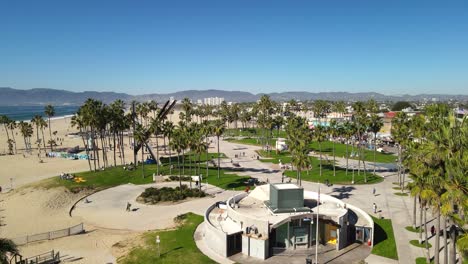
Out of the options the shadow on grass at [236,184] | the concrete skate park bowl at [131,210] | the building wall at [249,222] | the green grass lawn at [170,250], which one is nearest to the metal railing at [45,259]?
the green grass lawn at [170,250]

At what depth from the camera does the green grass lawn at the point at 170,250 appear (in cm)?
3155

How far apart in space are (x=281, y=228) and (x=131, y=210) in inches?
965

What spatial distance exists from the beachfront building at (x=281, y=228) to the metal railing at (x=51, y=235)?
15171 mm

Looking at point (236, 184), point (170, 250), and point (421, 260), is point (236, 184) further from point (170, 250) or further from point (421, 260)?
point (421, 260)

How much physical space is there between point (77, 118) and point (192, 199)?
3987cm

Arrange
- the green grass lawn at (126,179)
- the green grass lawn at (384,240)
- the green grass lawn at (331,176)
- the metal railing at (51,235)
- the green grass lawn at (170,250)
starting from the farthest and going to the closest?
the green grass lawn at (331,176)
the green grass lawn at (126,179)
the metal railing at (51,235)
the green grass lawn at (384,240)
the green grass lawn at (170,250)

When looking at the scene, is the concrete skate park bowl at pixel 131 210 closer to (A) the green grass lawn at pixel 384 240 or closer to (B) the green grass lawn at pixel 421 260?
(A) the green grass lawn at pixel 384 240

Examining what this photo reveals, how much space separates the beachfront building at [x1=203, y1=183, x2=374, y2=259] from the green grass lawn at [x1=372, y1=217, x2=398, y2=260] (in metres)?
1.17

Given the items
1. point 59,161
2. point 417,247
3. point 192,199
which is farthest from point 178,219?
point 59,161

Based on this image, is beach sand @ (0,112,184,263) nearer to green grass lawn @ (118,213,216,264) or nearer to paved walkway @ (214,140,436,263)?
green grass lawn @ (118,213,216,264)

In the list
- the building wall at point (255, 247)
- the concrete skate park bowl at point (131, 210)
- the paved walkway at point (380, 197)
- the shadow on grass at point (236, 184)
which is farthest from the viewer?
the shadow on grass at point (236, 184)

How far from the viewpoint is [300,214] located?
33.0 m

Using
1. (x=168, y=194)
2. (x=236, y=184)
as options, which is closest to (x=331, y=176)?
(x=236, y=184)

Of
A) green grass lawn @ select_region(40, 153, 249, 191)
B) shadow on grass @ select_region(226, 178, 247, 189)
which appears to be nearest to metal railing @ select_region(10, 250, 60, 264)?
green grass lawn @ select_region(40, 153, 249, 191)
